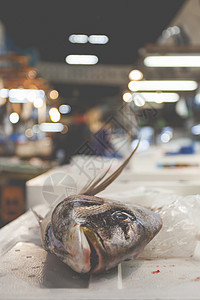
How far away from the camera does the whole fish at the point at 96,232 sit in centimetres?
90

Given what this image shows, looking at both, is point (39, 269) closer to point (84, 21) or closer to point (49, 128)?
point (84, 21)

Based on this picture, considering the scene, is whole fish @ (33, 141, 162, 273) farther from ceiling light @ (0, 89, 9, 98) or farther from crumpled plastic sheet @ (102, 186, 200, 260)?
ceiling light @ (0, 89, 9, 98)

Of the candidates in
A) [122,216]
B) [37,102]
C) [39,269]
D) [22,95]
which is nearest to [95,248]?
[122,216]

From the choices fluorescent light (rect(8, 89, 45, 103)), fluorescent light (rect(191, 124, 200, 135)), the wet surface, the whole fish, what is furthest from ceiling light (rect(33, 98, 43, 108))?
the whole fish

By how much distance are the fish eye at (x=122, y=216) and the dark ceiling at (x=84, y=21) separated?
6.56m

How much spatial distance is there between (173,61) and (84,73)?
10.1m

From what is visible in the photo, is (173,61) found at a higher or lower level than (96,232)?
higher

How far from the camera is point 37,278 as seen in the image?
1007 mm

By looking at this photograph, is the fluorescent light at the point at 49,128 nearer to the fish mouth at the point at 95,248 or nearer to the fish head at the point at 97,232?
the fish head at the point at 97,232

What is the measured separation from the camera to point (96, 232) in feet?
3.02

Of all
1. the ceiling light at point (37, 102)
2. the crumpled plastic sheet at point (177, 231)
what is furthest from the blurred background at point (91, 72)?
the crumpled plastic sheet at point (177, 231)

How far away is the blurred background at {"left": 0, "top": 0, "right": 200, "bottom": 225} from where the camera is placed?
3.16m

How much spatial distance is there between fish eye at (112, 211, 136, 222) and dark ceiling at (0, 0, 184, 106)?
6563mm

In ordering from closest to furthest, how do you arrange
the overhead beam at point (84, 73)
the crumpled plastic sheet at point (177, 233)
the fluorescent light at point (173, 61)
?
the crumpled plastic sheet at point (177, 233) < the fluorescent light at point (173, 61) < the overhead beam at point (84, 73)
